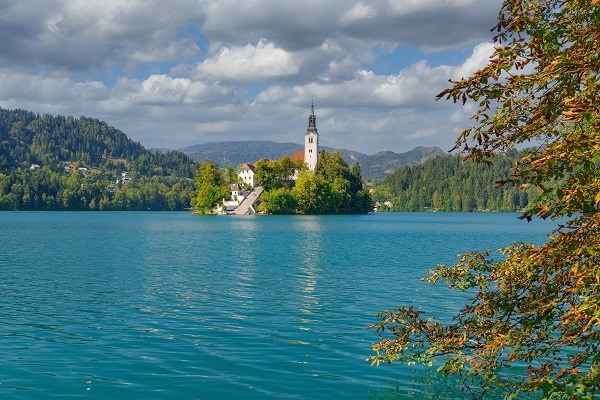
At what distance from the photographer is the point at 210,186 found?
18900 centimetres

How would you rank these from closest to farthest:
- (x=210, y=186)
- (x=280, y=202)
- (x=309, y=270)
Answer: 1. (x=309, y=270)
2. (x=210, y=186)
3. (x=280, y=202)

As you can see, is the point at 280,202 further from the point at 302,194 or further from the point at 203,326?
the point at 203,326

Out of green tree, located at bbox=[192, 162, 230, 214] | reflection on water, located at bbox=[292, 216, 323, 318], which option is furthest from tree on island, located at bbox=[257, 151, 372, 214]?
reflection on water, located at bbox=[292, 216, 323, 318]

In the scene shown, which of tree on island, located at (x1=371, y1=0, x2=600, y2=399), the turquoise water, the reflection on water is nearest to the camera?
tree on island, located at (x1=371, y1=0, x2=600, y2=399)

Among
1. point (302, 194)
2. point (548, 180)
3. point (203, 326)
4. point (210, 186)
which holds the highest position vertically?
point (210, 186)

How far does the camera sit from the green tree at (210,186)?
18838cm

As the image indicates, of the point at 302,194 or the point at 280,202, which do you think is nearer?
the point at 302,194

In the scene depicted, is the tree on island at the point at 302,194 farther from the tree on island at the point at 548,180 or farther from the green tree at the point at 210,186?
the tree on island at the point at 548,180

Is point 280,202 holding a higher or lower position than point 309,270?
higher

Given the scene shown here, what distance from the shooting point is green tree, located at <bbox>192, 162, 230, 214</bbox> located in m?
188

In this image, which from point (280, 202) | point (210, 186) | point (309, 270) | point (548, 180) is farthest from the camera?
point (280, 202)

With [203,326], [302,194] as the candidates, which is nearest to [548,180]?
[203,326]

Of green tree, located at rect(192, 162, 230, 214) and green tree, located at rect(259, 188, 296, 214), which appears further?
green tree, located at rect(259, 188, 296, 214)

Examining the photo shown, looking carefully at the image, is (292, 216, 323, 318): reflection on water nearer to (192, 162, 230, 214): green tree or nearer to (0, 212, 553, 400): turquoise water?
(0, 212, 553, 400): turquoise water
